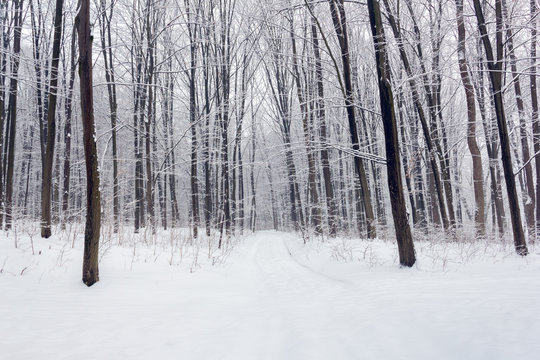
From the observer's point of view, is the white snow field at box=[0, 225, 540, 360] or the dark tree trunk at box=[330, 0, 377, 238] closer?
the white snow field at box=[0, 225, 540, 360]

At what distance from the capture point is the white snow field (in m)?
2.26

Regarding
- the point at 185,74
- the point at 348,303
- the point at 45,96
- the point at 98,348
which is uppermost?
the point at 185,74

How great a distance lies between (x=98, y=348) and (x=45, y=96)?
1833 centimetres

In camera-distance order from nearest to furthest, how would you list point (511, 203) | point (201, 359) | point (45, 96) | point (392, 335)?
point (201, 359) < point (392, 335) < point (511, 203) < point (45, 96)

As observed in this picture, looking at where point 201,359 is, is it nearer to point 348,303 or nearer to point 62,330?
point 62,330

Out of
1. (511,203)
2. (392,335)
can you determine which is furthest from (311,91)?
(392,335)

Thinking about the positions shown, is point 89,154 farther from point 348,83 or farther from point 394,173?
point 348,83

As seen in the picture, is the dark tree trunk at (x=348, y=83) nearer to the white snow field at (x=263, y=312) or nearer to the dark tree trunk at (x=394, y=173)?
the dark tree trunk at (x=394, y=173)

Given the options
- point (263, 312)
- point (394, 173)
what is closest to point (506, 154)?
point (394, 173)

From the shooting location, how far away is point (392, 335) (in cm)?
251

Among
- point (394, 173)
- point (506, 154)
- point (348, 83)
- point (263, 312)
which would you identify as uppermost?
point (348, 83)

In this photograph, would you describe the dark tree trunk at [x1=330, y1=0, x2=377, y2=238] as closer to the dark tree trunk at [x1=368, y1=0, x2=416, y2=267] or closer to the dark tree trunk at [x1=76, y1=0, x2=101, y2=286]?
the dark tree trunk at [x1=368, y1=0, x2=416, y2=267]

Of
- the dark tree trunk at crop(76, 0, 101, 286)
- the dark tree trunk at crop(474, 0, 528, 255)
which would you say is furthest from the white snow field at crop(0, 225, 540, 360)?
the dark tree trunk at crop(474, 0, 528, 255)

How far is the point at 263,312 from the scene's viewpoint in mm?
3611
